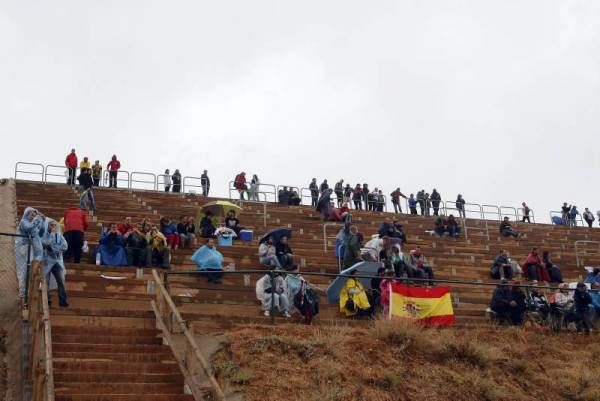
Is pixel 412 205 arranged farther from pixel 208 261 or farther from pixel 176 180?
pixel 208 261

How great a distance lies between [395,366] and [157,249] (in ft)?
23.8

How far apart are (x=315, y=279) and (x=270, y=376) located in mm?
6877

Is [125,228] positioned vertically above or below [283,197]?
below

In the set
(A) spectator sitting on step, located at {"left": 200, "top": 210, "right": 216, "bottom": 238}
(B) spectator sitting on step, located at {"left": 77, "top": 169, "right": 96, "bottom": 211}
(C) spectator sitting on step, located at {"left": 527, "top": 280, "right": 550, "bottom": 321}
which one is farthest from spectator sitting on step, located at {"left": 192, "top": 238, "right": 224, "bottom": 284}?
(B) spectator sitting on step, located at {"left": 77, "top": 169, "right": 96, "bottom": 211}

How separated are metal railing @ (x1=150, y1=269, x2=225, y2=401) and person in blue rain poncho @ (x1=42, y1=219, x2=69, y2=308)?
1.63 metres

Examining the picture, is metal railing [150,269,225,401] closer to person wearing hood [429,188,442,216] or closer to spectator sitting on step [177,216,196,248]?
spectator sitting on step [177,216,196,248]

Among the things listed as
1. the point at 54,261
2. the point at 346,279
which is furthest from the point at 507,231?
the point at 54,261

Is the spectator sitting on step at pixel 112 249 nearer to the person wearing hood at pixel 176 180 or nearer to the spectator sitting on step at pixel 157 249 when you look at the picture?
the spectator sitting on step at pixel 157 249

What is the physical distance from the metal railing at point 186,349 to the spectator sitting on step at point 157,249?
11.8ft

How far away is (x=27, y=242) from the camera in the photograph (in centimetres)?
1652

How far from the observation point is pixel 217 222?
2641cm

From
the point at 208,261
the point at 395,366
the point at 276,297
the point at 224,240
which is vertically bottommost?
the point at 395,366

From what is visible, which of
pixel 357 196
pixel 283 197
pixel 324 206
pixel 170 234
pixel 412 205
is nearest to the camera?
pixel 170 234

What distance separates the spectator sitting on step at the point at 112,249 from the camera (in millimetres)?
19688
